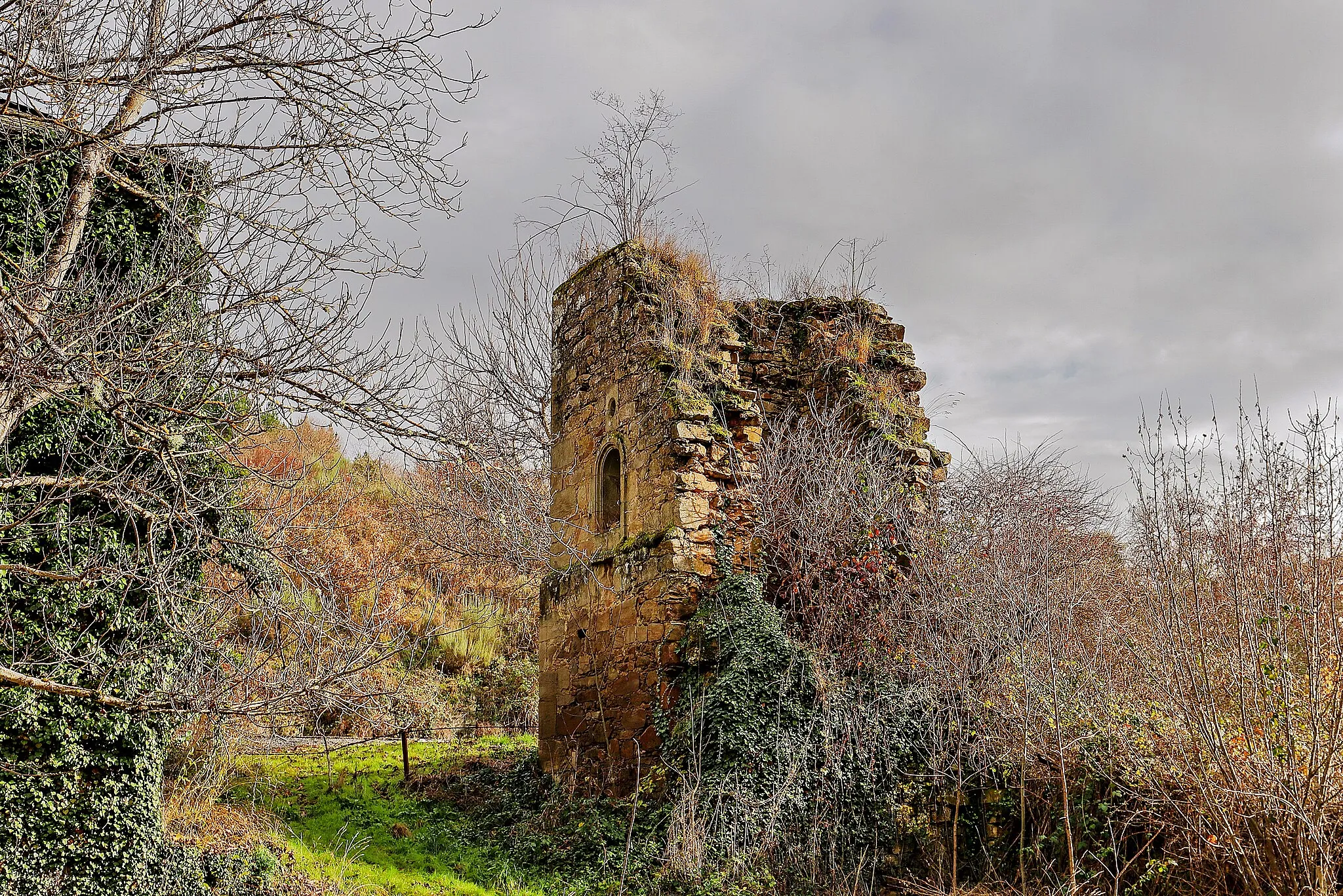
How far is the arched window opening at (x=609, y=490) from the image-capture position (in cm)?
1119

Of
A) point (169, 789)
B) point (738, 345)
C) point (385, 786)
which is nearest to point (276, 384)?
point (169, 789)

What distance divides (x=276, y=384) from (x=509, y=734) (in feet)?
37.4

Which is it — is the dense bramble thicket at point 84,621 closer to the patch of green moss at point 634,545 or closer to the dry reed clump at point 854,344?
the patch of green moss at point 634,545

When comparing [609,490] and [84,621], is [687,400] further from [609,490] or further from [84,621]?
[84,621]

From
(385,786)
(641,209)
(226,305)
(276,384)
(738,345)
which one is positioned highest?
(641,209)

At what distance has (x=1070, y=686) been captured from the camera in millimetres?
8109

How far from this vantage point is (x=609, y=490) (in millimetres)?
11328

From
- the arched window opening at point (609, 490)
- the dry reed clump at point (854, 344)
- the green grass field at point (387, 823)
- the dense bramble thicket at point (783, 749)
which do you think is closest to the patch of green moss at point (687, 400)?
the arched window opening at point (609, 490)

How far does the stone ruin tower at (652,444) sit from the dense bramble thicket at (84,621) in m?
4.34

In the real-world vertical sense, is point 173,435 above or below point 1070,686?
above

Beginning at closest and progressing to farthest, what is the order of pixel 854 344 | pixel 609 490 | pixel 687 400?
pixel 687 400 < pixel 609 490 < pixel 854 344

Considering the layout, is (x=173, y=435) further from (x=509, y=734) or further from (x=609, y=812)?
(x=509, y=734)

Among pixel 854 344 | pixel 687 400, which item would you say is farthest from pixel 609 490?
pixel 854 344

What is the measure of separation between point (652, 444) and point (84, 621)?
218 inches
